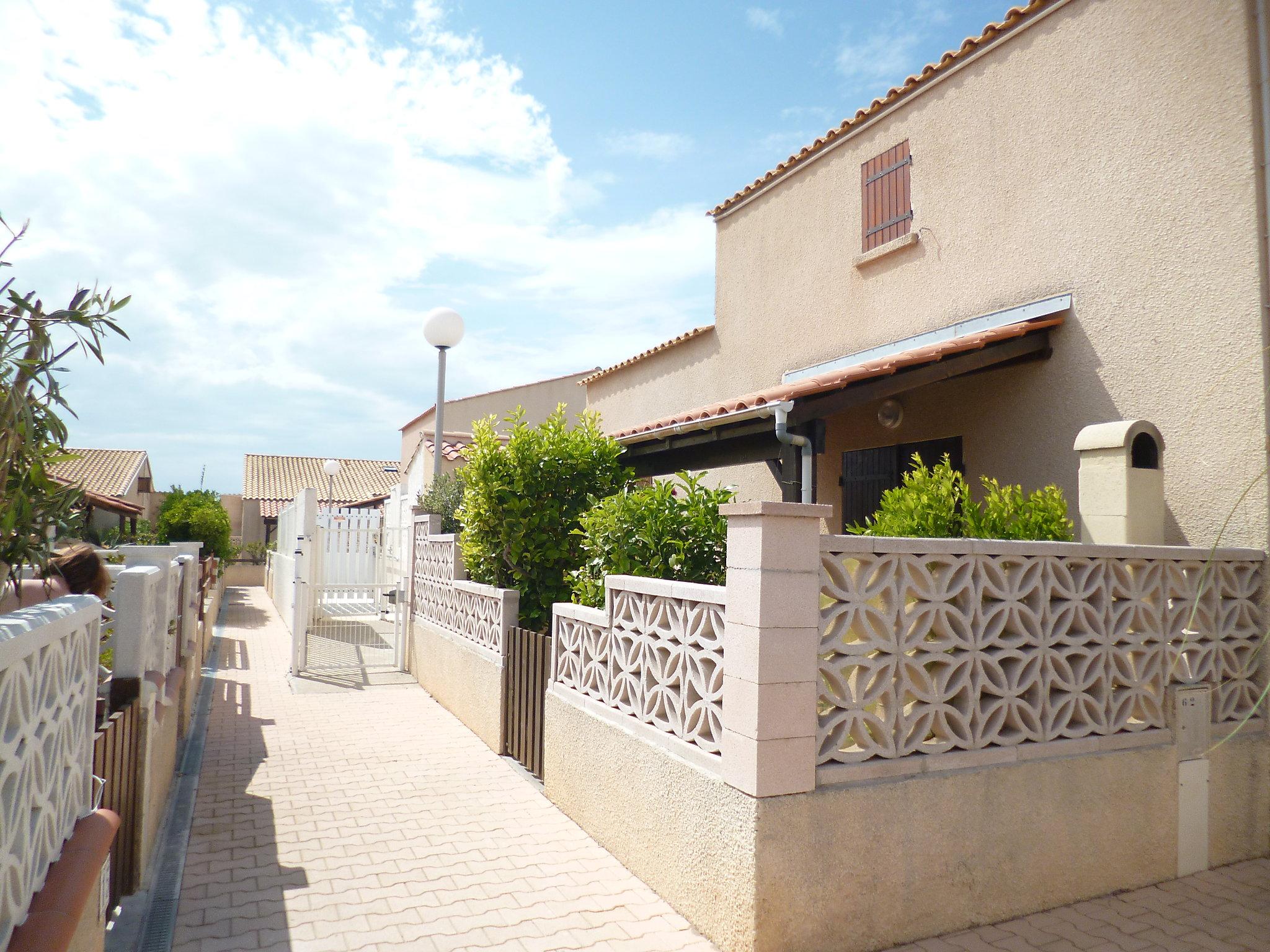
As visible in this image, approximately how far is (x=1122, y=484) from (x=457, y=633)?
623cm

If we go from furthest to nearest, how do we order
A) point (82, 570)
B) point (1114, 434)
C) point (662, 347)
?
point (662, 347), point (1114, 434), point (82, 570)

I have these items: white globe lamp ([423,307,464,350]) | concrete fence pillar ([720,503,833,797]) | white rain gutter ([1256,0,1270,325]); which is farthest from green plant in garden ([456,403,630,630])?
white rain gutter ([1256,0,1270,325])

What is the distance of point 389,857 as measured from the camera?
16.4 feet

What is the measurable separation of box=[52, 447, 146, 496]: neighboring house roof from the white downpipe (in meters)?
30.0

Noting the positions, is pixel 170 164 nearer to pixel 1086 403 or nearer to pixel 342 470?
pixel 1086 403

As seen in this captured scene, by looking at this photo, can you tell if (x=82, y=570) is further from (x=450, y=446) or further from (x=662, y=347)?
(x=450, y=446)

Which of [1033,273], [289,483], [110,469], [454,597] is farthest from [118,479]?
[1033,273]

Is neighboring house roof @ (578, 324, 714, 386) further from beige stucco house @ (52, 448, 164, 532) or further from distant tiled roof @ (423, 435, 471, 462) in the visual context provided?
beige stucco house @ (52, 448, 164, 532)

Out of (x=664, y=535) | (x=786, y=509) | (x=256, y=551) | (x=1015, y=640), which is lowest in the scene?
(x=256, y=551)

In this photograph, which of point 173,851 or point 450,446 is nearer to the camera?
point 173,851

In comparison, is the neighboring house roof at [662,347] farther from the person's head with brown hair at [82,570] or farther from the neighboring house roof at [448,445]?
the person's head with brown hair at [82,570]

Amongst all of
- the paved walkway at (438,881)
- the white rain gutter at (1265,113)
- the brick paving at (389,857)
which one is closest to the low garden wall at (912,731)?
Answer: the paved walkway at (438,881)

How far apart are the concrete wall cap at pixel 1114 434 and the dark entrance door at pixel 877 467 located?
178 centimetres

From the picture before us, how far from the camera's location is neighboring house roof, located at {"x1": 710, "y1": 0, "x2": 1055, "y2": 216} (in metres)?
7.15
